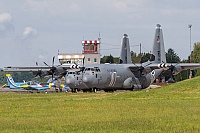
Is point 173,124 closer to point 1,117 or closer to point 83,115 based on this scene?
point 83,115

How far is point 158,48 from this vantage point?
7681cm

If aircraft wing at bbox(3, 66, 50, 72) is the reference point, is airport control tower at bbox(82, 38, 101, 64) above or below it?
above

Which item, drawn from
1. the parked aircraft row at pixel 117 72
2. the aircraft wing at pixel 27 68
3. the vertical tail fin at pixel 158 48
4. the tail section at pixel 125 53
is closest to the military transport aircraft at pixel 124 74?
the parked aircraft row at pixel 117 72

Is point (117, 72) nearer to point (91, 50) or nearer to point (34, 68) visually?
point (34, 68)

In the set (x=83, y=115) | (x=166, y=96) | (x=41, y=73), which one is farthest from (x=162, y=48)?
(x=83, y=115)

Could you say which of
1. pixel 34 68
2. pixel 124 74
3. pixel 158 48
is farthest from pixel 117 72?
pixel 34 68

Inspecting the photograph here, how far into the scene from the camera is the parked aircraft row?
61125 mm

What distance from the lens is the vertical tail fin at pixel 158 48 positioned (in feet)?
250

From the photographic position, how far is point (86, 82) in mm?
60188

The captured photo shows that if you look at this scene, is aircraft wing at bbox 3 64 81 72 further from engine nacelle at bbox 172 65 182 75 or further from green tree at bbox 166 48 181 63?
green tree at bbox 166 48 181 63

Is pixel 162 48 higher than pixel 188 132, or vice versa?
pixel 162 48

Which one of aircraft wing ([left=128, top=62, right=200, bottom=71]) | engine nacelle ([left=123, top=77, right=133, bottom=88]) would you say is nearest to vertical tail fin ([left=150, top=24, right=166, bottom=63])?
aircraft wing ([left=128, top=62, right=200, bottom=71])

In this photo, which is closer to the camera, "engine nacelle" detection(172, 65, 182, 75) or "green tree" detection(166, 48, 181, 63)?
"engine nacelle" detection(172, 65, 182, 75)

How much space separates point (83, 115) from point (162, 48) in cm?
5388
